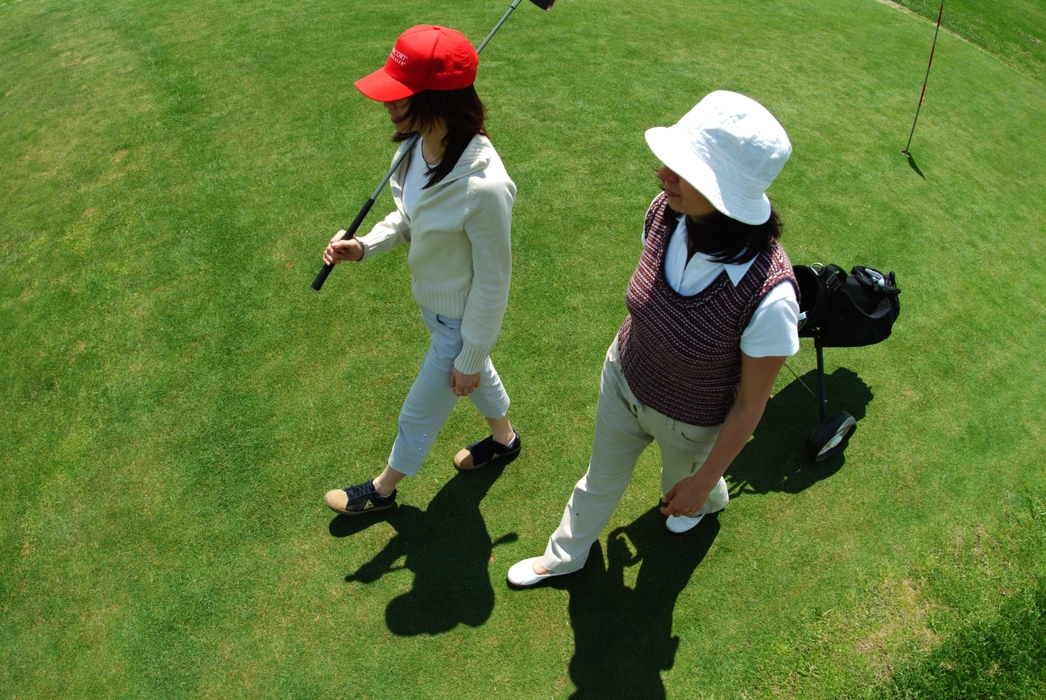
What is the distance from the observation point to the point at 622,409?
268cm

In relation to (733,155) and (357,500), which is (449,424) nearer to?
(357,500)

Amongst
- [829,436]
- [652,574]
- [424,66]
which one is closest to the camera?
[424,66]

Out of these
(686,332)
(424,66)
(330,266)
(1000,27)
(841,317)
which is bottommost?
(1000,27)

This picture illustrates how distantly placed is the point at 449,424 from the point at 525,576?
3.48 feet

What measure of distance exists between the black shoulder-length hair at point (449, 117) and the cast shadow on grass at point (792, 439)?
90.1 inches

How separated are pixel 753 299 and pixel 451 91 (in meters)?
1.25

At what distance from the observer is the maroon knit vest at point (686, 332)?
204cm

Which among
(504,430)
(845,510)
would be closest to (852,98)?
(845,510)

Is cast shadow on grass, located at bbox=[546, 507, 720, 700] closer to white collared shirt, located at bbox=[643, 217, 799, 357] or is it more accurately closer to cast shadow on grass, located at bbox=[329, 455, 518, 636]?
cast shadow on grass, located at bbox=[329, 455, 518, 636]

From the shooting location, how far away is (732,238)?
A: 2.03m

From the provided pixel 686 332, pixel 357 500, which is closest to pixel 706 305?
pixel 686 332

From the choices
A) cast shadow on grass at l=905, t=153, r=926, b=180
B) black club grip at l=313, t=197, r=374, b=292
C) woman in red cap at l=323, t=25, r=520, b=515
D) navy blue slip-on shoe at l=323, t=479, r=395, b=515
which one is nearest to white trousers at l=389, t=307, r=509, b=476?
woman in red cap at l=323, t=25, r=520, b=515

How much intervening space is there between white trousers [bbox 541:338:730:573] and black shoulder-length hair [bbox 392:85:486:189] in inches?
37.0

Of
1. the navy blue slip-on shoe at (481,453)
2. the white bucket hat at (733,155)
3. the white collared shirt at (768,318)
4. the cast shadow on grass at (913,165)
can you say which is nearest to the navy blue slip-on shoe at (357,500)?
the navy blue slip-on shoe at (481,453)
